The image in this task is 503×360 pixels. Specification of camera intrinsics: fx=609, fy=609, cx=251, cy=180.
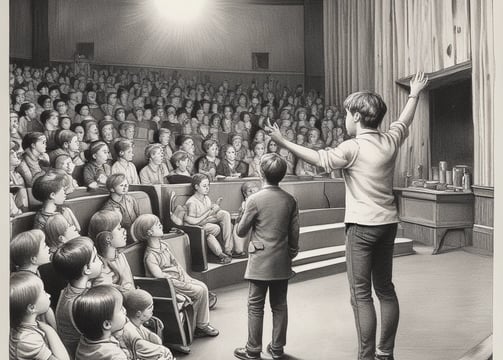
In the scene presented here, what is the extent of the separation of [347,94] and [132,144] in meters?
1.00

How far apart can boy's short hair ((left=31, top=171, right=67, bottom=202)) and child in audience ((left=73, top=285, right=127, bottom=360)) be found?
40cm

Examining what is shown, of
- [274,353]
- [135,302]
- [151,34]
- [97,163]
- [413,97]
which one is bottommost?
[274,353]

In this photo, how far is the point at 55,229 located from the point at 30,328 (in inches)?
14.4

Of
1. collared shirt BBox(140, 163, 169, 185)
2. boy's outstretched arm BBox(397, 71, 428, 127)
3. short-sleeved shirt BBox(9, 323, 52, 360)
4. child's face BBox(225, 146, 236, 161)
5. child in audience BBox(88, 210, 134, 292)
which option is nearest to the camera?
short-sleeved shirt BBox(9, 323, 52, 360)

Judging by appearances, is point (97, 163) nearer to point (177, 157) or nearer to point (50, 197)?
point (50, 197)

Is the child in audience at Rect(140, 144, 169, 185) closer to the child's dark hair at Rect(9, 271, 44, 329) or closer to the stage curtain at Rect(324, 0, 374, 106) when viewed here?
the child's dark hair at Rect(9, 271, 44, 329)

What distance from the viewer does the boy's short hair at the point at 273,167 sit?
254cm

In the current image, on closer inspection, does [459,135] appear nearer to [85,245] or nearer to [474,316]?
[474,316]

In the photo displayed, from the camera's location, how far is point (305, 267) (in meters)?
2.74

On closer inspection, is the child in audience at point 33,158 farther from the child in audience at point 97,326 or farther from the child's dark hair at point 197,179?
the child's dark hair at point 197,179

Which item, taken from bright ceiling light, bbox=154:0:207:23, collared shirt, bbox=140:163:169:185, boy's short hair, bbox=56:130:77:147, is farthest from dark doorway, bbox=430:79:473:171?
boy's short hair, bbox=56:130:77:147

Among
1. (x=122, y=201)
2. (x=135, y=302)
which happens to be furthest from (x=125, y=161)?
(x=135, y=302)

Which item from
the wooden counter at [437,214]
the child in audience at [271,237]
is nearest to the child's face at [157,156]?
the child in audience at [271,237]

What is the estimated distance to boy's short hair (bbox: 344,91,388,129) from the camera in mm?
2469
